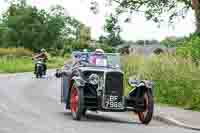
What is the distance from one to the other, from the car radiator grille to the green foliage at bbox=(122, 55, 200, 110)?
15.1 ft

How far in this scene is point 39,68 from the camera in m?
40.8

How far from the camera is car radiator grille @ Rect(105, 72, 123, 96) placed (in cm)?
1656

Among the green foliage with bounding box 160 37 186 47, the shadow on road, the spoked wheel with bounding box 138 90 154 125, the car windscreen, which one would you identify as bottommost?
the shadow on road

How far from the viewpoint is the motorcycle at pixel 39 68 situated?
40.6m

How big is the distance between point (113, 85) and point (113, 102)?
42 centimetres

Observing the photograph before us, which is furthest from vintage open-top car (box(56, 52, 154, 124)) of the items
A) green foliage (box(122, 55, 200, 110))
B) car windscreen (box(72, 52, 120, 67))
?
green foliage (box(122, 55, 200, 110))

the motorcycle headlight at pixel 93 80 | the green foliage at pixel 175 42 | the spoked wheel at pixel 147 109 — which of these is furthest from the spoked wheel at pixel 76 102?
the green foliage at pixel 175 42

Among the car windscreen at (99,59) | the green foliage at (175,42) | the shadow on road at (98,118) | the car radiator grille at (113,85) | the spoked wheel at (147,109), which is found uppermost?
the green foliage at (175,42)

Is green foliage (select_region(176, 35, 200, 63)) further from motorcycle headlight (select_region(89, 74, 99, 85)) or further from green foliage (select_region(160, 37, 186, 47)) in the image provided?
motorcycle headlight (select_region(89, 74, 99, 85))

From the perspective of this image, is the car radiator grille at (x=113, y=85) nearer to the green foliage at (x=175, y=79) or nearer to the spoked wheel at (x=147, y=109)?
the spoked wheel at (x=147, y=109)

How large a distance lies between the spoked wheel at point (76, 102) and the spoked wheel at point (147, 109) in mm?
1524

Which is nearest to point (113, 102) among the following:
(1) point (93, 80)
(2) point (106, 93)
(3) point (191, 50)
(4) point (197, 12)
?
(2) point (106, 93)

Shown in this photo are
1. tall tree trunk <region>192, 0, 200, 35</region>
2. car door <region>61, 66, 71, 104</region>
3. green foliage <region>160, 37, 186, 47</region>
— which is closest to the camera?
car door <region>61, 66, 71, 104</region>

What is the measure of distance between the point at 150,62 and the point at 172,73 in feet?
8.77
